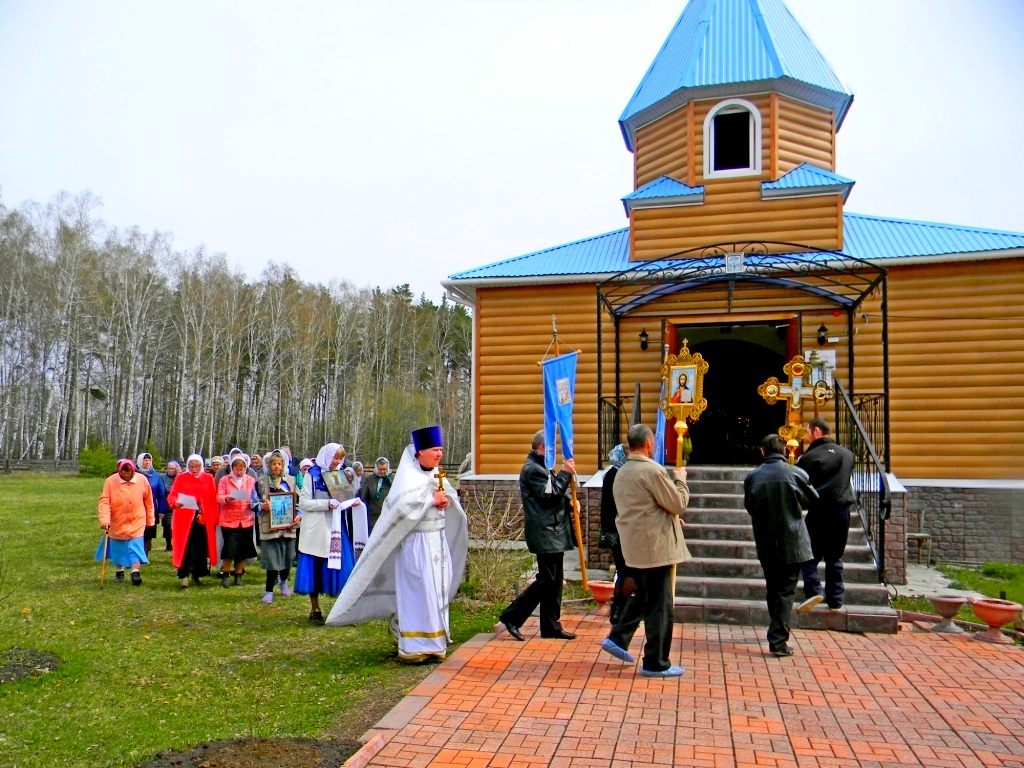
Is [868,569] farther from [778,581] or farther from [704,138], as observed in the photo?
[704,138]

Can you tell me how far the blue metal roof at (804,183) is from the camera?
1253 cm

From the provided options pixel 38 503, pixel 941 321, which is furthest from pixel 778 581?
pixel 38 503

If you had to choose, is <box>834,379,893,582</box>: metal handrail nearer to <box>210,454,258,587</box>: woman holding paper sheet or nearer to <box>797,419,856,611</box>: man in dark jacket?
<box>797,419,856,611</box>: man in dark jacket

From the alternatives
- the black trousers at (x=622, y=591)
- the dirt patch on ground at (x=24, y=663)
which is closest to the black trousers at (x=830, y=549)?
the black trousers at (x=622, y=591)

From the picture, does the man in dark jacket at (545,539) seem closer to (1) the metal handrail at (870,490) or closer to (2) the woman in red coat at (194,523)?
(1) the metal handrail at (870,490)

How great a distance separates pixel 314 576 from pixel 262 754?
367 cm

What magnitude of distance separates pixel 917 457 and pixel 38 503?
1851 centimetres

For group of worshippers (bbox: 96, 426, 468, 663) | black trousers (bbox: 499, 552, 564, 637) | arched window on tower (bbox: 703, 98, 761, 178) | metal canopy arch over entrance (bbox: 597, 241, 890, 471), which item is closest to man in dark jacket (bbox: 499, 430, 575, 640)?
black trousers (bbox: 499, 552, 564, 637)

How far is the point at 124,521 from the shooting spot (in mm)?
9844

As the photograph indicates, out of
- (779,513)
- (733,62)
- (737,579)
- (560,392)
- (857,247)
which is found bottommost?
(737,579)

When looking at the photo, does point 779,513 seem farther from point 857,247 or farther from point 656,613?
point 857,247

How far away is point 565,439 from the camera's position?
8445 mm

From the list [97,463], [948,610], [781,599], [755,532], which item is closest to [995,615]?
[948,610]

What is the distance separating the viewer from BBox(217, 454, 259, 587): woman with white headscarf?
9.95m
